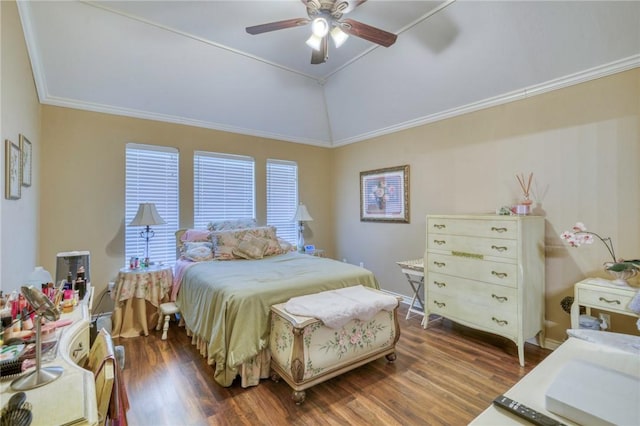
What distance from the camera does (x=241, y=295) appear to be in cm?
214

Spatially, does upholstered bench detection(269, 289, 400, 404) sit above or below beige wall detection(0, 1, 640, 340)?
below

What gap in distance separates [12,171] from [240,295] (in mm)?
1693

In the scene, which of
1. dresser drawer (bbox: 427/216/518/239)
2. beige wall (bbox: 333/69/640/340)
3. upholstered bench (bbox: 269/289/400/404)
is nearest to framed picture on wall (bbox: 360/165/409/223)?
beige wall (bbox: 333/69/640/340)

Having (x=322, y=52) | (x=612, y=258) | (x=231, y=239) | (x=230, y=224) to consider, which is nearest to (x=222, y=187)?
(x=230, y=224)

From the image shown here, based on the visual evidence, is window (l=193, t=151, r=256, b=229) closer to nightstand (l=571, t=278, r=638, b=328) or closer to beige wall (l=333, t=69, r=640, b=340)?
beige wall (l=333, t=69, r=640, b=340)

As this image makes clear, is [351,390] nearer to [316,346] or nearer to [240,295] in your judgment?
[316,346]

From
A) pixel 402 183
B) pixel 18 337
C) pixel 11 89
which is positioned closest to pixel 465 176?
pixel 402 183

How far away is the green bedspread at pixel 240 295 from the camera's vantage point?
6.91 feet

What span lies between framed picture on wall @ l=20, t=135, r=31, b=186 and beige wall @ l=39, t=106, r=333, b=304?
78cm

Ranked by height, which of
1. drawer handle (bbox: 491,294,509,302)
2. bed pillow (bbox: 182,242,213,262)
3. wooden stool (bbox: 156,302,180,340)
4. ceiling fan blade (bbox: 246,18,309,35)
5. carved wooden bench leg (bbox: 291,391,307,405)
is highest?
ceiling fan blade (bbox: 246,18,309,35)

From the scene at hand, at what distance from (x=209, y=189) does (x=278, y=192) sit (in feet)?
3.59

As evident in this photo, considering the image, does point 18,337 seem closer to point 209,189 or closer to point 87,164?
point 87,164

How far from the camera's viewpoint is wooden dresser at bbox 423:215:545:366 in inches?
97.7

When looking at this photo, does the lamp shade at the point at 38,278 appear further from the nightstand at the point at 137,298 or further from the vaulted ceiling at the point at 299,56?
the vaulted ceiling at the point at 299,56
